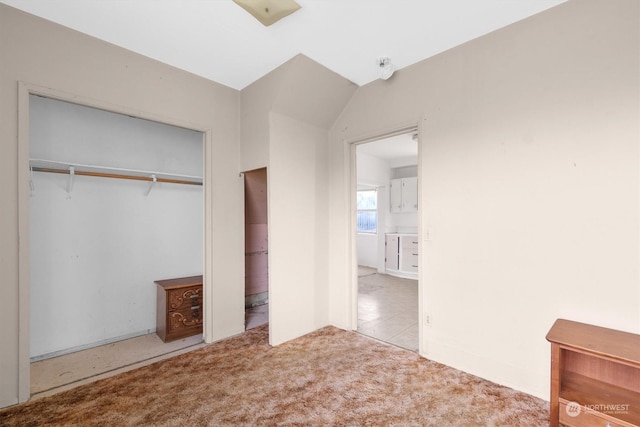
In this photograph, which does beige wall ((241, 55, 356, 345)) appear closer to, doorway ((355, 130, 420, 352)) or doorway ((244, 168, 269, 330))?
doorway ((244, 168, 269, 330))

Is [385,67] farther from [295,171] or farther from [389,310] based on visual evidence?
[389,310]

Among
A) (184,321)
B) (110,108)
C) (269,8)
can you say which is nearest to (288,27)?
(269,8)

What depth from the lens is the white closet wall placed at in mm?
2584

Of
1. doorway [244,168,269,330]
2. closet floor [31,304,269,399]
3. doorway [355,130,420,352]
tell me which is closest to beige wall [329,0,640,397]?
doorway [244,168,269,330]

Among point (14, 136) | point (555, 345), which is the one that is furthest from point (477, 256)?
point (14, 136)

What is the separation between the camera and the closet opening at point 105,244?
2549 millimetres

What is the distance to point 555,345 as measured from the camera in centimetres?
158

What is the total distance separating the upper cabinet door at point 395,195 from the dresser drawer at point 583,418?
4.93m

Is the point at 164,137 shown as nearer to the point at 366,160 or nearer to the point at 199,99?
the point at 199,99

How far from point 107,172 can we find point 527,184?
3.73 m

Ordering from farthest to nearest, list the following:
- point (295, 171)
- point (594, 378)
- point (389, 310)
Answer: point (389, 310) < point (295, 171) < point (594, 378)

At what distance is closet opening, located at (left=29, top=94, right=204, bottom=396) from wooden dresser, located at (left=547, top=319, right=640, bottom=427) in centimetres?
285

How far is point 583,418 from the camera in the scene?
1.52m

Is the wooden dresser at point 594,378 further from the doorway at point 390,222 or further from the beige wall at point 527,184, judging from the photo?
the doorway at point 390,222
